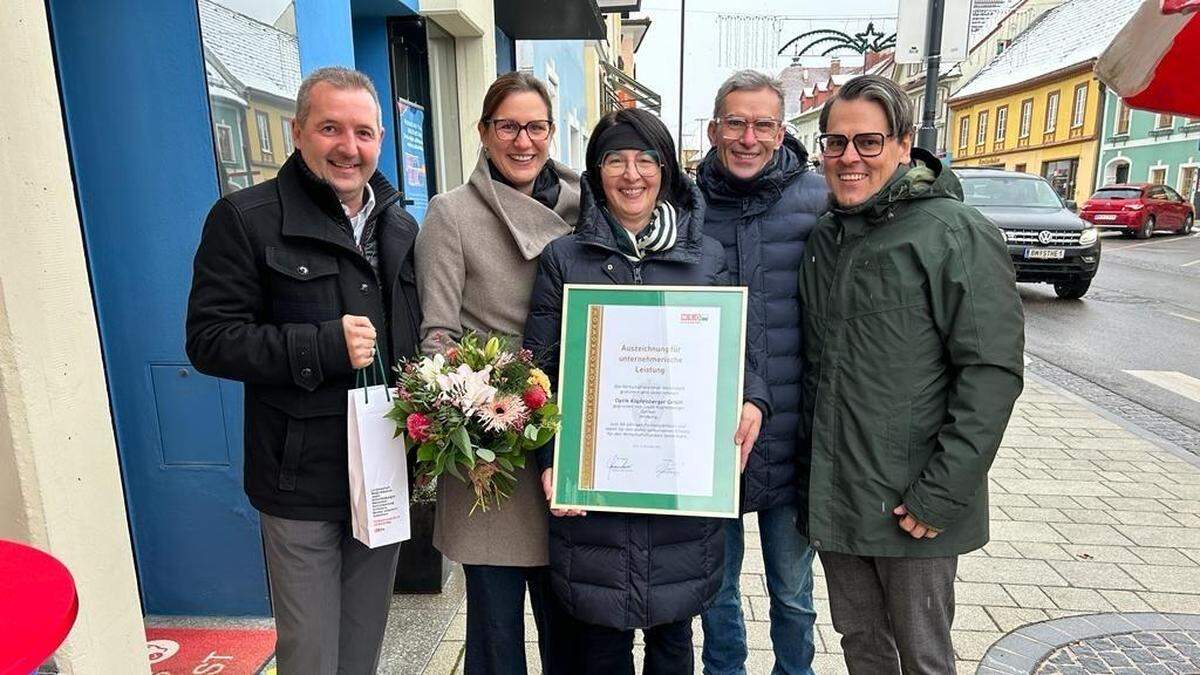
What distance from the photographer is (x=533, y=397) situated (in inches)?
72.1

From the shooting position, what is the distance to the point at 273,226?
1.90m

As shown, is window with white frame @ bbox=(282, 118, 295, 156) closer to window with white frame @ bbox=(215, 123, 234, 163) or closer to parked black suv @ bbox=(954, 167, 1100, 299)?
window with white frame @ bbox=(215, 123, 234, 163)

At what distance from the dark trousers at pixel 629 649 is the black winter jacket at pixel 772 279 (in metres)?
0.45

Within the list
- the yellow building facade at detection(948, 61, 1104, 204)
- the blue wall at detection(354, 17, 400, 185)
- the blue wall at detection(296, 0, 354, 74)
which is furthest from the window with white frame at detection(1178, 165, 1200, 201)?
the blue wall at detection(296, 0, 354, 74)

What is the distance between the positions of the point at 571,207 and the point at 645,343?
0.57 m

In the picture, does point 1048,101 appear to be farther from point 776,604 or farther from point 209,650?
point 209,650

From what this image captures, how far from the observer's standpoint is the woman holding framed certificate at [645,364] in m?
2.00

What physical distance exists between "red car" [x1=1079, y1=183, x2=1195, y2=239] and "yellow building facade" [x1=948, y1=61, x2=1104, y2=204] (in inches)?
257

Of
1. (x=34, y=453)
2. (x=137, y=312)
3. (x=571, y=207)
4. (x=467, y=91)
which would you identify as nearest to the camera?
(x=34, y=453)

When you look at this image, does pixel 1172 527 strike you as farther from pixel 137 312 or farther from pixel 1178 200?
pixel 1178 200

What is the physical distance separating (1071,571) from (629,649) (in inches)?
112

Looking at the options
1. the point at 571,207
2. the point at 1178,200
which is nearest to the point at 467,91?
the point at 571,207

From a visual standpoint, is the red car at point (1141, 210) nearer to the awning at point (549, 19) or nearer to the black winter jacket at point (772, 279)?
the awning at point (549, 19)

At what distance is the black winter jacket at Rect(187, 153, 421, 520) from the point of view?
6.08 ft
